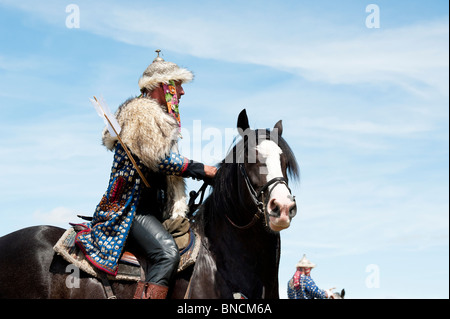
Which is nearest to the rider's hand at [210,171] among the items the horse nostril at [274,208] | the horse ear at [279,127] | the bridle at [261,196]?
the bridle at [261,196]

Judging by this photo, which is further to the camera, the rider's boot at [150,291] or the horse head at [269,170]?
the rider's boot at [150,291]

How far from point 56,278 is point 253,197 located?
2314mm

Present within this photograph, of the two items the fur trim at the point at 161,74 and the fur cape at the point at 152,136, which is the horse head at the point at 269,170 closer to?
the fur cape at the point at 152,136

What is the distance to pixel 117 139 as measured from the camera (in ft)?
20.8

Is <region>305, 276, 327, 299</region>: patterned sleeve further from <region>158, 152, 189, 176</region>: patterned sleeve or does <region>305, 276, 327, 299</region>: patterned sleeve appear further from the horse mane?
<region>158, 152, 189, 176</region>: patterned sleeve

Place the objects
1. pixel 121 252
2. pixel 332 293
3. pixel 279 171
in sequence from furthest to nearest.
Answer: pixel 332 293, pixel 121 252, pixel 279 171

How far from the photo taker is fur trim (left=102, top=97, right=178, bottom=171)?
593cm

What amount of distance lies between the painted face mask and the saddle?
1.21m

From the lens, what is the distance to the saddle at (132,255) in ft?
19.5

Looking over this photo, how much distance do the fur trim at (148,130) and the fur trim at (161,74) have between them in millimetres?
535

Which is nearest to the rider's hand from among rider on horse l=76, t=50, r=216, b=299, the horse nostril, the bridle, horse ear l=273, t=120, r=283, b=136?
rider on horse l=76, t=50, r=216, b=299

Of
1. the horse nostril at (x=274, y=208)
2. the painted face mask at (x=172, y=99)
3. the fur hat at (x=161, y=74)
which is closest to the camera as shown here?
the horse nostril at (x=274, y=208)
